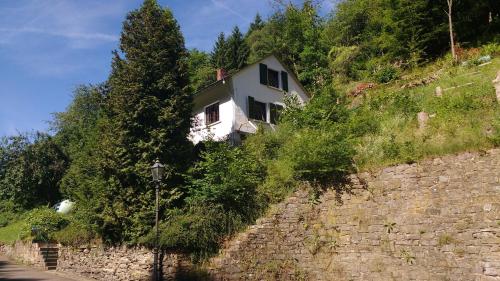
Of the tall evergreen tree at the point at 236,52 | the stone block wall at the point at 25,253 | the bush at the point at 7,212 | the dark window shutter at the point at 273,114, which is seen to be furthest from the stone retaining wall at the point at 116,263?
the tall evergreen tree at the point at 236,52

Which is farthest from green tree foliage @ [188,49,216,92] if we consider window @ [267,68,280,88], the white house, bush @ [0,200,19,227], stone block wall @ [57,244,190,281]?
stone block wall @ [57,244,190,281]

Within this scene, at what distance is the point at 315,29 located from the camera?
1855 inches

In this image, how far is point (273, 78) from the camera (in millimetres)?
28469

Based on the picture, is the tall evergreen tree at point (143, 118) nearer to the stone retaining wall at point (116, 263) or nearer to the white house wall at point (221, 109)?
the stone retaining wall at point (116, 263)

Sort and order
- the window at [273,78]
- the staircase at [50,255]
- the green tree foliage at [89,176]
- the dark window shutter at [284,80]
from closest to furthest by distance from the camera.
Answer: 1. the green tree foliage at [89,176]
2. the staircase at [50,255]
3. the window at [273,78]
4. the dark window shutter at [284,80]

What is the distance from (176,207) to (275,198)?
351 centimetres

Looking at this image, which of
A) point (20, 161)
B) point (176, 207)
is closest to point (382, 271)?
point (176, 207)

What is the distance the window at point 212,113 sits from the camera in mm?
25938

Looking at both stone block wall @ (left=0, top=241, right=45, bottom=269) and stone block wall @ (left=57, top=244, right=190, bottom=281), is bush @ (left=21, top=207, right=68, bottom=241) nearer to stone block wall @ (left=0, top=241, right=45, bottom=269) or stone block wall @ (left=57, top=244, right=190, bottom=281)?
stone block wall @ (left=0, top=241, right=45, bottom=269)

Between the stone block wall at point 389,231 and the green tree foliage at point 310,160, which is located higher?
the green tree foliage at point 310,160

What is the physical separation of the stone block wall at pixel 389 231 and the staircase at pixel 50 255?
426 inches

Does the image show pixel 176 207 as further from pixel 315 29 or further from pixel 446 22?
pixel 315 29

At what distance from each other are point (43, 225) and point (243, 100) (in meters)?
12.8

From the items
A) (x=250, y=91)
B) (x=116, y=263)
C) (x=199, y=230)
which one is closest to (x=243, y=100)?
(x=250, y=91)
